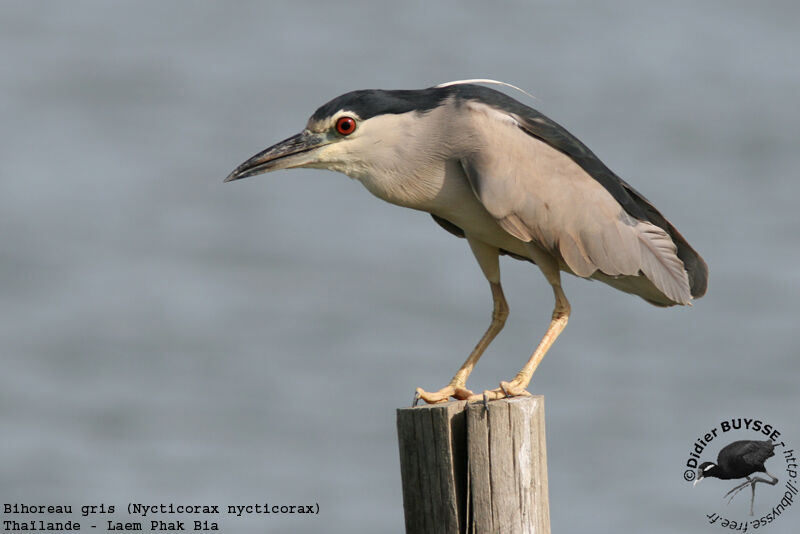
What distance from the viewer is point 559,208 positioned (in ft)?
18.4

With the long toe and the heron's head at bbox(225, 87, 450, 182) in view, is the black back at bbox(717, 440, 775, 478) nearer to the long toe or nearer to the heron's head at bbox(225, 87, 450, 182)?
the long toe

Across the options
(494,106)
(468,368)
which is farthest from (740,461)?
(494,106)

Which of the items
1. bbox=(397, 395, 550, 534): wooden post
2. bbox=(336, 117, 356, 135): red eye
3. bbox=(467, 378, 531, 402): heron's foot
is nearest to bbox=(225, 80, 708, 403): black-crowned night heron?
bbox=(336, 117, 356, 135): red eye

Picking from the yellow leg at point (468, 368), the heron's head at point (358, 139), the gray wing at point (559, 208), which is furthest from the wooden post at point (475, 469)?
the heron's head at point (358, 139)

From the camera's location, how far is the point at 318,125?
5.62 metres

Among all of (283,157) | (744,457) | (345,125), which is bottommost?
(744,457)

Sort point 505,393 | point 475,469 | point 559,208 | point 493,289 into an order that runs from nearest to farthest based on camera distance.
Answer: point 475,469
point 505,393
point 559,208
point 493,289

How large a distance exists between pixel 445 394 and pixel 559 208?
1.24 meters

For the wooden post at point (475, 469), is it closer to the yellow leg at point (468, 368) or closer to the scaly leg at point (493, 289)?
the yellow leg at point (468, 368)

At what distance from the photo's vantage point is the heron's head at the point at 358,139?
5613 mm

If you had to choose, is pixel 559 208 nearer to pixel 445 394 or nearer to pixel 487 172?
pixel 487 172

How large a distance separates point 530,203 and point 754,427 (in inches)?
76.2

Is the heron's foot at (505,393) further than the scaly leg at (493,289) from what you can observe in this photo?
No

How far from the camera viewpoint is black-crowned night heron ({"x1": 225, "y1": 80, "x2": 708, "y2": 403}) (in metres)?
→ 5.51
